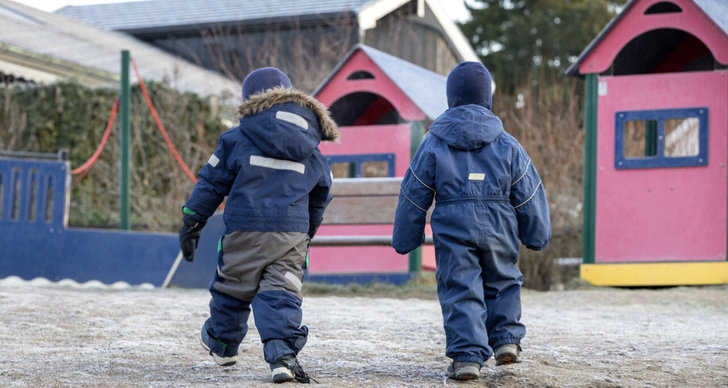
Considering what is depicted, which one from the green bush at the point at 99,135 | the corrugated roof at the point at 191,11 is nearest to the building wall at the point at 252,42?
the corrugated roof at the point at 191,11

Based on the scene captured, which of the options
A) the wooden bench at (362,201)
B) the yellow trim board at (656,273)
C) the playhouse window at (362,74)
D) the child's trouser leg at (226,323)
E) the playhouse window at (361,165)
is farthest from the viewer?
the playhouse window at (362,74)

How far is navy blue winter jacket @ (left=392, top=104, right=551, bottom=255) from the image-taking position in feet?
11.4

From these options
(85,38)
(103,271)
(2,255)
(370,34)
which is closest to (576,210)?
(103,271)

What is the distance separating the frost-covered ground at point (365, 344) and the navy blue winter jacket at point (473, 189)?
1.81ft

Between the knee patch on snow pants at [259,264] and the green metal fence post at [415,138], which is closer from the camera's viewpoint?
the knee patch on snow pants at [259,264]

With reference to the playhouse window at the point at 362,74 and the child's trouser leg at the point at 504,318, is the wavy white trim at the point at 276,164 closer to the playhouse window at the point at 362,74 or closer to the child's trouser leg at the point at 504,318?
the child's trouser leg at the point at 504,318

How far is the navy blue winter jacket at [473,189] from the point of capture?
3.48 metres

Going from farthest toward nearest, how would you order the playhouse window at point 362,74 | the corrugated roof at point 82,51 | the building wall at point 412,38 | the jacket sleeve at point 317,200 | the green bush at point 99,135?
the building wall at point 412,38, the corrugated roof at point 82,51, the green bush at point 99,135, the playhouse window at point 362,74, the jacket sleeve at point 317,200

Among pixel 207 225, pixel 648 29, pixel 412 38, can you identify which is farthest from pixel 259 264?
pixel 412 38

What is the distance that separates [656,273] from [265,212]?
479cm

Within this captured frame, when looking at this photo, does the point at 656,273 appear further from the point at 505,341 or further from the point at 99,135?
the point at 99,135

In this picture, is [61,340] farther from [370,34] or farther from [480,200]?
[370,34]

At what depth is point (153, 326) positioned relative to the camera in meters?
4.82

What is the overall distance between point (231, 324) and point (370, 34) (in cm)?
1532
